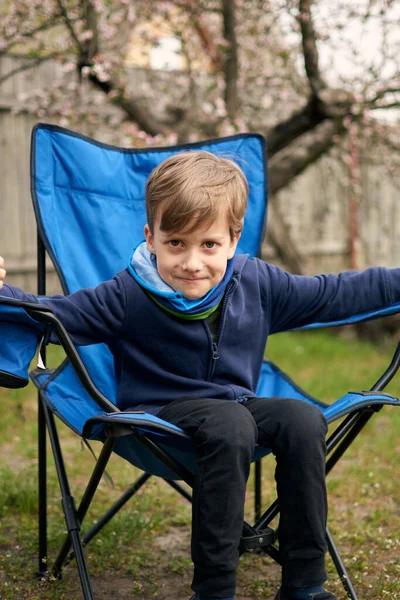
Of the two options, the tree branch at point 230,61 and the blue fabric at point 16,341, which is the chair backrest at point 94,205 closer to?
the blue fabric at point 16,341

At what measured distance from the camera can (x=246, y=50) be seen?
14.5 feet

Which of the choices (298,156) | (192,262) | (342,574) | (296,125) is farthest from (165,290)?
(298,156)

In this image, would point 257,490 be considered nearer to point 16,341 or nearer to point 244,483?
point 244,483

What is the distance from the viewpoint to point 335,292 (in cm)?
184

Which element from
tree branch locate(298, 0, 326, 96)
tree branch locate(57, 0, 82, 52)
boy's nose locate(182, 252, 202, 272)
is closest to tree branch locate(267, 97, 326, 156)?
tree branch locate(298, 0, 326, 96)

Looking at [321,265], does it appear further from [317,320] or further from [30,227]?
[317,320]

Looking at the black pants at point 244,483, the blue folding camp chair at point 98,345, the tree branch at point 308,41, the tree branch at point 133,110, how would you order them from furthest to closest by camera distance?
the tree branch at point 133,110 < the tree branch at point 308,41 < the blue folding camp chair at point 98,345 < the black pants at point 244,483

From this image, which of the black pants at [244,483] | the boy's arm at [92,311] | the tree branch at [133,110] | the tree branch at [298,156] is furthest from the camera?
the tree branch at [298,156]

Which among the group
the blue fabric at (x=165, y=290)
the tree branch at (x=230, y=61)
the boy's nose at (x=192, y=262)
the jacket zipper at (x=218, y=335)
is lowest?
the jacket zipper at (x=218, y=335)

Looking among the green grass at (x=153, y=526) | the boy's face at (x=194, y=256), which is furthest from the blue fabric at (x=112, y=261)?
the green grass at (x=153, y=526)

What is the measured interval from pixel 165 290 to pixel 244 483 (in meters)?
0.48

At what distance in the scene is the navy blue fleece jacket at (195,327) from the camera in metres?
1.64

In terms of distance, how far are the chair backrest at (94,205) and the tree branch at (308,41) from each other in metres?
1.42

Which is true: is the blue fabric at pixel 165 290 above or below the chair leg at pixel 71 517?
above
